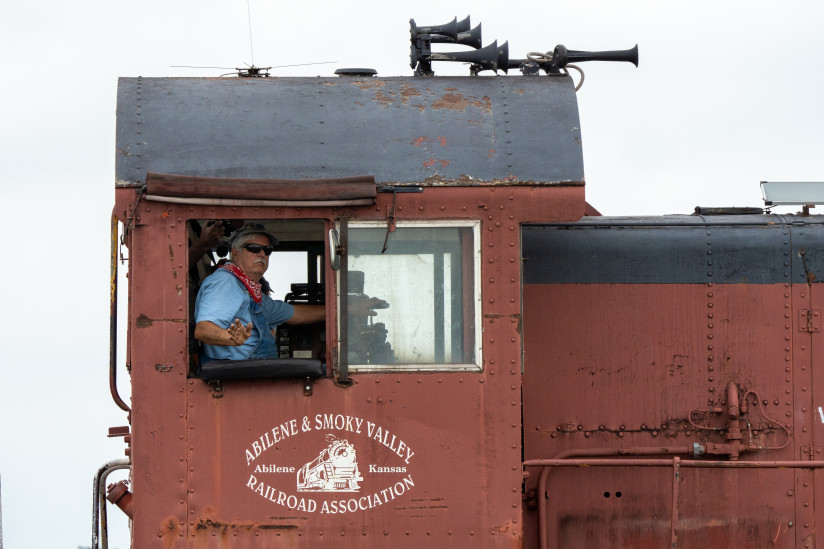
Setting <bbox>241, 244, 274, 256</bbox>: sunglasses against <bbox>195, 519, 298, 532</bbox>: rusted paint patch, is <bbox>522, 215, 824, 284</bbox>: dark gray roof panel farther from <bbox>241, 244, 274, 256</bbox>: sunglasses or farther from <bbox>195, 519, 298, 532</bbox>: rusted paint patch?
<bbox>195, 519, 298, 532</bbox>: rusted paint patch

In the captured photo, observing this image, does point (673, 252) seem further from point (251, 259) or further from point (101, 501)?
point (101, 501)

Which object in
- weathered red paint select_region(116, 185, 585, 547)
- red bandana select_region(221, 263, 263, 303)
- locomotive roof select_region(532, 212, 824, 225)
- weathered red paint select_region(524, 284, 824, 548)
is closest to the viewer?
weathered red paint select_region(116, 185, 585, 547)

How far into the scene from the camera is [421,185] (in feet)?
17.9

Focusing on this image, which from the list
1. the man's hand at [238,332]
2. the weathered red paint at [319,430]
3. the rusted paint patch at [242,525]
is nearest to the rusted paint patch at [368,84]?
the weathered red paint at [319,430]

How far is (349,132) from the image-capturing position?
5.61m

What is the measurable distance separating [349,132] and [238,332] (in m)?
1.25

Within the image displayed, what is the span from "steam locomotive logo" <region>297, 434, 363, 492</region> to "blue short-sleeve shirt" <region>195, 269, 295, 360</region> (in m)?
0.75

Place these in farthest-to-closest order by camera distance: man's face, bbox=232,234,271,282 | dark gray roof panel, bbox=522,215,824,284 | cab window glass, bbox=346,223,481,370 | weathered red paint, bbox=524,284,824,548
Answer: dark gray roof panel, bbox=522,215,824,284 < weathered red paint, bbox=524,284,824,548 < man's face, bbox=232,234,271,282 < cab window glass, bbox=346,223,481,370

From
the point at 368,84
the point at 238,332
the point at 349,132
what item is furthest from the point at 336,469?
the point at 368,84

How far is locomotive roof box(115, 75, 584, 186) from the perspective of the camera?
5.46 meters

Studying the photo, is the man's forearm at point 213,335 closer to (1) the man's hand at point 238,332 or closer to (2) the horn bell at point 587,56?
(1) the man's hand at point 238,332

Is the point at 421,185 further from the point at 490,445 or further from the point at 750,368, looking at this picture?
the point at 750,368

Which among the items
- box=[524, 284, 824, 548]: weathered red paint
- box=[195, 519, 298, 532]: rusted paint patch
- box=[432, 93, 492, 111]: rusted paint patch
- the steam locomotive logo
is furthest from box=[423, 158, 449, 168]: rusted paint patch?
box=[195, 519, 298, 532]: rusted paint patch

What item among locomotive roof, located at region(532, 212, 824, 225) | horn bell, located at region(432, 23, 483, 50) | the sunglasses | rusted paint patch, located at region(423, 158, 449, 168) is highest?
horn bell, located at region(432, 23, 483, 50)
